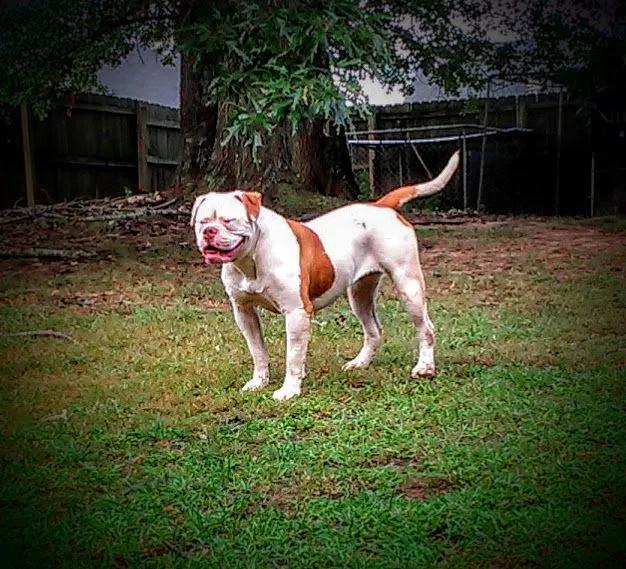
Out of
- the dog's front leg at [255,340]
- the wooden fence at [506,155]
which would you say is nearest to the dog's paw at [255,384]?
the dog's front leg at [255,340]

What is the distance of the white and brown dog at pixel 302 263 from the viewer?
250 centimetres

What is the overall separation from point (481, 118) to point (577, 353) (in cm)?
664

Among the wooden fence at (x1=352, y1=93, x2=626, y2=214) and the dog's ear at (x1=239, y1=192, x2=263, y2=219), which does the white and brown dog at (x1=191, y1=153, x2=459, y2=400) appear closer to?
the dog's ear at (x1=239, y1=192, x2=263, y2=219)

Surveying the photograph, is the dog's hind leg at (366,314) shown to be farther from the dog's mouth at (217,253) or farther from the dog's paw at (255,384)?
the dog's mouth at (217,253)

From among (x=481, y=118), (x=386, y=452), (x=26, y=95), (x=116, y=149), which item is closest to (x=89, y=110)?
(x=116, y=149)

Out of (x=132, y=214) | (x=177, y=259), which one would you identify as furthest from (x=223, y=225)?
(x=132, y=214)

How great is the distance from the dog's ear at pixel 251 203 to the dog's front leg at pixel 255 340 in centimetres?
35

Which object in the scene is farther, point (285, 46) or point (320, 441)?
point (285, 46)

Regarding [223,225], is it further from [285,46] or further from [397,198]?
[285,46]

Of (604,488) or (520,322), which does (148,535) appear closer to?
(604,488)

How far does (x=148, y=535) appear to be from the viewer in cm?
163

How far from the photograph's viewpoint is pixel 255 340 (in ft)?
9.26

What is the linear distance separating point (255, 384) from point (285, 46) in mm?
1535

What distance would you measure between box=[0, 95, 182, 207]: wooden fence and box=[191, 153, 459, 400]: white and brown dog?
4.53m
